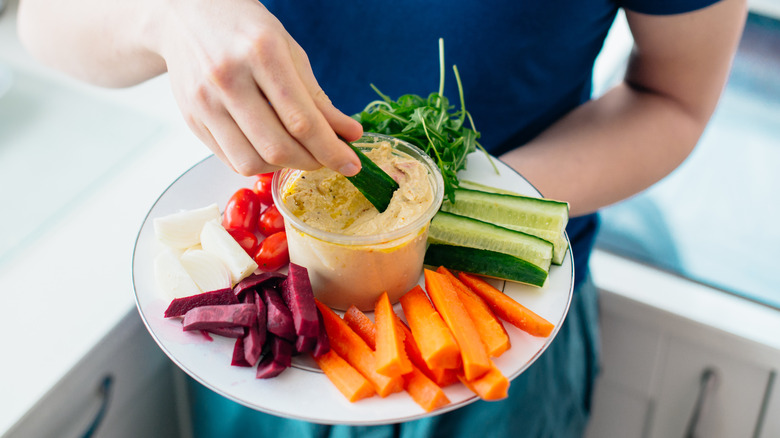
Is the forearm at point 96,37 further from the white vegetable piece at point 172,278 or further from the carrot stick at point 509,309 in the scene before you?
the carrot stick at point 509,309

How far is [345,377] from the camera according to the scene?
0.87 meters

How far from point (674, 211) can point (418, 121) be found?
105cm

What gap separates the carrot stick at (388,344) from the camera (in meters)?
0.85

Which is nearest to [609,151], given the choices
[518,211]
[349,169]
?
[518,211]

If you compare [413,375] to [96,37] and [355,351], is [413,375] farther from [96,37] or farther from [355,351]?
[96,37]

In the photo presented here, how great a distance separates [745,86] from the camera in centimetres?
195

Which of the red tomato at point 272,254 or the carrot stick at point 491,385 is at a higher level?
the red tomato at point 272,254

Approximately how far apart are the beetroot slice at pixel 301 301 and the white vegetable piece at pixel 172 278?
0.50 ft

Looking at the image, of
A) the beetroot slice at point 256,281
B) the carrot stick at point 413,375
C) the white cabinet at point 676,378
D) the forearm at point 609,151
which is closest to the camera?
the carrot stick at point 413,375

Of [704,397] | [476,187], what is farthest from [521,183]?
[704,397]

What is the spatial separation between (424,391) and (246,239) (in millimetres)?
446

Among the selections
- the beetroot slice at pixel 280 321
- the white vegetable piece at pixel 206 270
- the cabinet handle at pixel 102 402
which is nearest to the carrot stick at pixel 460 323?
the beetroot slice at pixel 280 321

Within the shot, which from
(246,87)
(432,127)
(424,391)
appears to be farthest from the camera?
(432,127)

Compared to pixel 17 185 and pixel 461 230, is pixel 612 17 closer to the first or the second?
pixel 461 230
